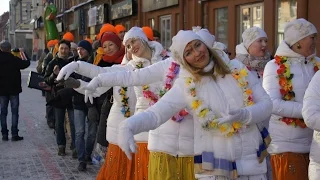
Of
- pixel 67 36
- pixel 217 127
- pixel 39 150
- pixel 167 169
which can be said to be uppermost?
pixel 67 36

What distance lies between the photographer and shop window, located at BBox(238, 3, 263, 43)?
1209cm

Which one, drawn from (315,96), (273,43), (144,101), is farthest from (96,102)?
(273,43)

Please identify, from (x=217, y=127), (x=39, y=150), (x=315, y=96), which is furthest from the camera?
(x=39, y=150)

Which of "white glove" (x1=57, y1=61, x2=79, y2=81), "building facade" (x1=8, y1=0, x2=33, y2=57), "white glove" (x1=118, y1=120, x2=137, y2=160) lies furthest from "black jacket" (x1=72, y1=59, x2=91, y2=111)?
"building facade" (x1=8, y1=0, x2=33, y2=57)

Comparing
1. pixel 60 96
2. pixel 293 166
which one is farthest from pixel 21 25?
pixel 293 166

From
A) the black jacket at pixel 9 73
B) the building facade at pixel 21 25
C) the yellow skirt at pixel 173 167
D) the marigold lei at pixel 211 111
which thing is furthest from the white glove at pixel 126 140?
the building facade at pixel 21 25

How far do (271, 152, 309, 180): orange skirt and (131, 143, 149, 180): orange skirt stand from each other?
4.27ft

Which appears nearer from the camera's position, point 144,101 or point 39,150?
point 144,101

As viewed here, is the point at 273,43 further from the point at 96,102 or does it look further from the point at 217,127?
the point at 217,127

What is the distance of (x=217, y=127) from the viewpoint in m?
3.49

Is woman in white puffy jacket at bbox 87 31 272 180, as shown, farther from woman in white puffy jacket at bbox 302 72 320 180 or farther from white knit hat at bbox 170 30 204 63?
woman in white puffy jacket at bbox 302 72 320 180

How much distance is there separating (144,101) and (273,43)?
681 cm

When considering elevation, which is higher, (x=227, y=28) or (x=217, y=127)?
(x=227, y=28)

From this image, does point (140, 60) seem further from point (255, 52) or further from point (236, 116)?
point (236, 116)
